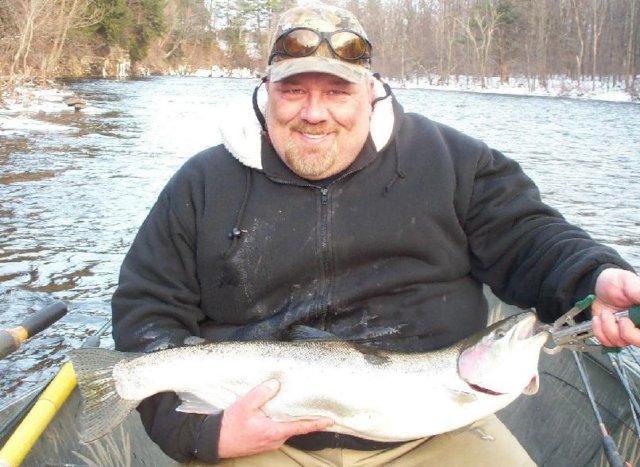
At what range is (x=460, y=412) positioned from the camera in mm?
2453

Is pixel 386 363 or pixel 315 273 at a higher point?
pixel 315 273

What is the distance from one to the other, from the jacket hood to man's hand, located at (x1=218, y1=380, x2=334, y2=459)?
3.25 feet

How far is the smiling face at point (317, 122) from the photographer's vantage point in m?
2.87

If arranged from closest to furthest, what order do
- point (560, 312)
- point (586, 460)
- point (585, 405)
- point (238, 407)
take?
point (238, 407)
point (560, 312)
point (586, 460)
point (585, 405)

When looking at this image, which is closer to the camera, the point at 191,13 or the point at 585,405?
the point at 585,405

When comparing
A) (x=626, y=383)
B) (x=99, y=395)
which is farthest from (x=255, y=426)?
(x=626, y=383)

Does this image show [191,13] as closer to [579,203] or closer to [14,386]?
[579,203]

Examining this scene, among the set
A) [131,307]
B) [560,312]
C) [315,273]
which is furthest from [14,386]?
[560,312]

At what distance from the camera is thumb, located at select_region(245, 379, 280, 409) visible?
94.4 inches

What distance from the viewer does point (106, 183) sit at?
12672 mm

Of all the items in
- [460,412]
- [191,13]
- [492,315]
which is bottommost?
[492,315]

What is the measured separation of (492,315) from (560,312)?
5.23 ft

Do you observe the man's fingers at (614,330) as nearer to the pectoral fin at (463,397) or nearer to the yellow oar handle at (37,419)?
the pectoral fin at (463,397)

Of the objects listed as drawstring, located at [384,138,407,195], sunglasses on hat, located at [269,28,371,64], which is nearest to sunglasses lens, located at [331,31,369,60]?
sunglasses on hat, located at [269,28,371,64]
